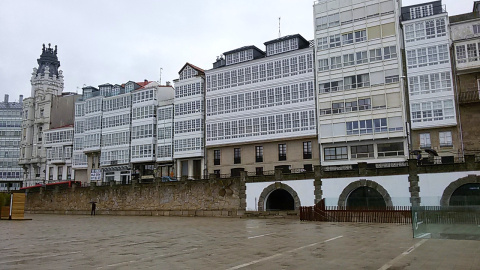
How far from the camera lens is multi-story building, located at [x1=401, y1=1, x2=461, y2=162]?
37875 millimetres

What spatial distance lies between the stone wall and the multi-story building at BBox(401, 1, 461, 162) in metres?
18.6

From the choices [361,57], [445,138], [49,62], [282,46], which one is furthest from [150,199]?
[49,62]

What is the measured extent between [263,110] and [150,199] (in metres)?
17.3

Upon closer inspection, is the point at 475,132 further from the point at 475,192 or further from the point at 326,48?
the point at 326,48

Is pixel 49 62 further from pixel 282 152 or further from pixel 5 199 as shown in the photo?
pixel 282 152

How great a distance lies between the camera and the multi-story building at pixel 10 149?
3460 inches

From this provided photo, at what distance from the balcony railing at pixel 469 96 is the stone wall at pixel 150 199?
2233cm

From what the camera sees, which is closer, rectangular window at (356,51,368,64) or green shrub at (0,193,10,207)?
green shrub at (0,193,10,207)

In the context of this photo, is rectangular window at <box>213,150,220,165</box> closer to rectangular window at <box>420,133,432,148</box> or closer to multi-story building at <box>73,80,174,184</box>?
multi-story building at <box>73,80,174,184</box>

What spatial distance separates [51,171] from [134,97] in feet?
75.5

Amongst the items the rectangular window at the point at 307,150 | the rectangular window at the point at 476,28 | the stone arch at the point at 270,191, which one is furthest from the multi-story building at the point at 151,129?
the rectangular window at the point at 476,28

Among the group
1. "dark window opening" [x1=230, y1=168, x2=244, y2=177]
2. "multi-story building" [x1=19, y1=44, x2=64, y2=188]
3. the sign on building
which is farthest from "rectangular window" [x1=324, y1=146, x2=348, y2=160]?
"multi-story building" [x1=19, y1=44, x2=64, y2=188]

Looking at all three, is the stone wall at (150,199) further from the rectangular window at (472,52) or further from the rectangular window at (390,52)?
the rectangular window at (472,52)

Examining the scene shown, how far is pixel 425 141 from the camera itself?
127ft
